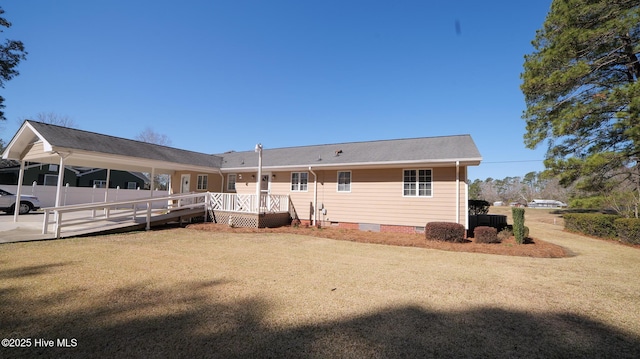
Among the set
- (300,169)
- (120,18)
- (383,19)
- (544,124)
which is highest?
(383,19)

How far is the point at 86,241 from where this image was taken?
848 centimetres

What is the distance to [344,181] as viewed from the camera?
13516 millimetres

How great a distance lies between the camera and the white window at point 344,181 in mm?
13398

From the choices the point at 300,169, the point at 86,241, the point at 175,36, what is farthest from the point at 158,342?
the point at 175,36

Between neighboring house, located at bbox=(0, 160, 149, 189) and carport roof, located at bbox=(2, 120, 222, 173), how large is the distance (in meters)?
12.3

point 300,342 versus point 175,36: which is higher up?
point 175,36

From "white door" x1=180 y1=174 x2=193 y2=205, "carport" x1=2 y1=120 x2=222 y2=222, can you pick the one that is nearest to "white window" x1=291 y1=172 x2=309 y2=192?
"carport" x1=2 y1=120 x2=222 y2=222

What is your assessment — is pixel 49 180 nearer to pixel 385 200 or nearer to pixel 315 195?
pixel 315 195

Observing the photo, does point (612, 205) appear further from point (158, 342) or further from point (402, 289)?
point (158, 342)

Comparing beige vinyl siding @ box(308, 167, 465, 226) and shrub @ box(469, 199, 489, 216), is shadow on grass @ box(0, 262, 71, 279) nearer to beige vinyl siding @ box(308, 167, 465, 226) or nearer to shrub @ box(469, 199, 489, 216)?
beige vinyl siding @ box(308, 167, 465, 226)

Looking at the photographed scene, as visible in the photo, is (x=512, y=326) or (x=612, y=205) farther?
(x=612, y=205)

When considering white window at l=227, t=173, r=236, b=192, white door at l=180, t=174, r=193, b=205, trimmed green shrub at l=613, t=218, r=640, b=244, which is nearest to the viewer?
trimmed green shrub at l=613, t=218, r=640, b=244

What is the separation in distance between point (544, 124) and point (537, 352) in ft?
54.8

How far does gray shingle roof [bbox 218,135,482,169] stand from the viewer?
1127 cm
